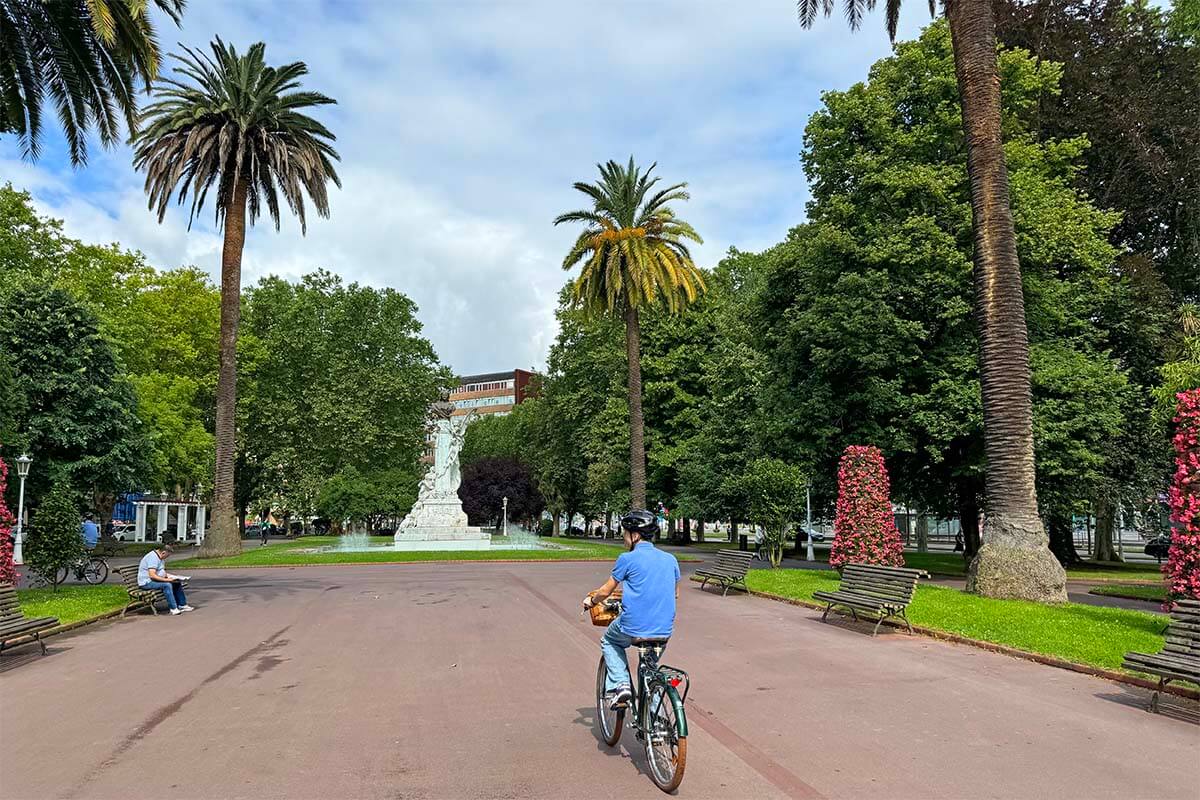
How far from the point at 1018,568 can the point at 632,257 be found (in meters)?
20.0

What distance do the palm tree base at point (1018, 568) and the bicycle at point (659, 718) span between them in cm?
1204

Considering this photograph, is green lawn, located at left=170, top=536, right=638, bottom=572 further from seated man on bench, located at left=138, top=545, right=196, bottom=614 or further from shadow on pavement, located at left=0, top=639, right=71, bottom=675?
shadow on pavement, located at left=0, top=639, right=71, bottom=675

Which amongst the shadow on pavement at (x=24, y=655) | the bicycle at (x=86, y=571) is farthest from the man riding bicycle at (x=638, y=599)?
the bicycle at (x=86, y=571)

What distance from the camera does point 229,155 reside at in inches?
1201

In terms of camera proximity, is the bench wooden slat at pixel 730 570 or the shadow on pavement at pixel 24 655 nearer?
the shadow on pavement at pixel 24 655

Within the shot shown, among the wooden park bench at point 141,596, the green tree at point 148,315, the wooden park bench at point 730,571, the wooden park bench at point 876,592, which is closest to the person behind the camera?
the wooden park bench at point 876,592

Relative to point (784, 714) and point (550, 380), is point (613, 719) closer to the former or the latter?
point (784, 714)

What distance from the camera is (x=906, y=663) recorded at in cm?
1001

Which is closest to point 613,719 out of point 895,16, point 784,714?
point 784,714

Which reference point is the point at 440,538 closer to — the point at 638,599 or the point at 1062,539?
the point at 1062,539

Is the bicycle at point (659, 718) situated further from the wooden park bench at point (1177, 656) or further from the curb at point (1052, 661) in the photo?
the curb at point (1052, 661)

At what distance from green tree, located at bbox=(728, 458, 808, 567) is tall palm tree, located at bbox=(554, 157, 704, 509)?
6653 mm

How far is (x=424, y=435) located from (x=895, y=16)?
153 feet

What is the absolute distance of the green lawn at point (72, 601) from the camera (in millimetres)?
14398
